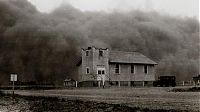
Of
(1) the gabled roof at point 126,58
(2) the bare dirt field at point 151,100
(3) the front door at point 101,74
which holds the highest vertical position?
(1) the gabled roof at point 126,58

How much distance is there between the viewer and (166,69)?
2645 inches

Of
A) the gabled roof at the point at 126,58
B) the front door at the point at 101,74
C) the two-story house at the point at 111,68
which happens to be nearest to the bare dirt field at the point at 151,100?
the two-story house at the point at 111,68

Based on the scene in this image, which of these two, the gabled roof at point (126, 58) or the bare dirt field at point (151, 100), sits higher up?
the gabled roof at point (126, 58)

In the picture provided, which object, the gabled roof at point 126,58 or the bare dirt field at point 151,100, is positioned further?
the gabled roof at point 126,58

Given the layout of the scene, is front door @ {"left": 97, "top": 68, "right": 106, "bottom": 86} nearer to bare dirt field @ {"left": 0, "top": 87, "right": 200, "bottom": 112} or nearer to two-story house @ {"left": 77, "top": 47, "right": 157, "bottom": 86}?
two-story house @ {"left": 77, "top": 47, "right": 157, "bottom": 86}

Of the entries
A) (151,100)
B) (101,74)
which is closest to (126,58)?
(101,74)

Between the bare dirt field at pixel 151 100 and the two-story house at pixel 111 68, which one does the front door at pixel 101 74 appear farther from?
the bare dirt field at pixel 151 100

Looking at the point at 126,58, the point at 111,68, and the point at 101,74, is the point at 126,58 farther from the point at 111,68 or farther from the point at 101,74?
the point at 101,74

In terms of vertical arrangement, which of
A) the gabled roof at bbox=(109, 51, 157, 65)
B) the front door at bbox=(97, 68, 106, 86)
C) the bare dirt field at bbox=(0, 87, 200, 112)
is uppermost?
the gabled roof at bbox=(109, 51, 157, 65)

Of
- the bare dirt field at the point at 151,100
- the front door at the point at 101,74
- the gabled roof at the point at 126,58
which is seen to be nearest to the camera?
the bare dirt field at the point at 151,100

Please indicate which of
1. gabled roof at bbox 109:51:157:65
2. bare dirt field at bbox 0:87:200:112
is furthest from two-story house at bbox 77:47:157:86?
A: bare dirt field at bbox 0:87:200:112

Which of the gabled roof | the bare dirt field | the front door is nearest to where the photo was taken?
the bare dirt field

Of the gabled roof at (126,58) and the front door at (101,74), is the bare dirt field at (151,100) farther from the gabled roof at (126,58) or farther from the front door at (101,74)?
the gabled roof at (126,58)

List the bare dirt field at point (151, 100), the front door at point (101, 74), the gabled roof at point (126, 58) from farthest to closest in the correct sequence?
the gabled roof at point (126, 58) < the front door at point (101, 74) < the bare dirt field at point (151, 100)
